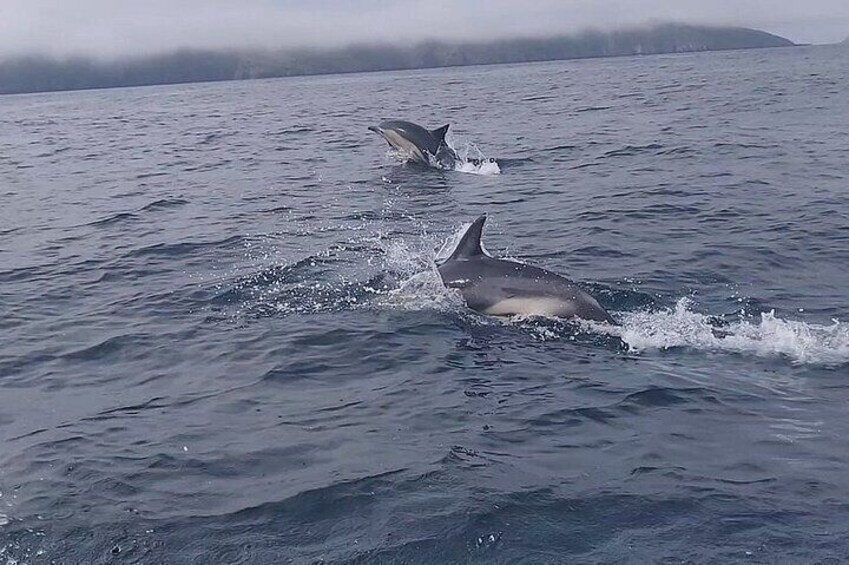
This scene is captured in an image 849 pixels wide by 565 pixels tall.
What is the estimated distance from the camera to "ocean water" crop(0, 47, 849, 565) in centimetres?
748

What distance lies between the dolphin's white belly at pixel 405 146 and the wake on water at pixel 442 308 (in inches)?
482

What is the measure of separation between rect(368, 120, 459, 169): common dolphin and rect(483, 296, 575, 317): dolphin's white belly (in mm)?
16338

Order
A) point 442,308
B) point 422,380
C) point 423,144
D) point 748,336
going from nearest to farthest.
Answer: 1. point 422,380
2. point 748,336
3. point 442,308
4. point 423,144

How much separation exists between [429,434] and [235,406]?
2.39 m

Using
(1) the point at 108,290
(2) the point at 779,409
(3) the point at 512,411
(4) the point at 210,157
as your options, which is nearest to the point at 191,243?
(1) the point at 108,290

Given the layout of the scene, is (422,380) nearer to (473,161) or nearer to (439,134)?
(473,161)

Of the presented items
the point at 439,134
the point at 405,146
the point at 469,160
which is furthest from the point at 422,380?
the point at 405,146

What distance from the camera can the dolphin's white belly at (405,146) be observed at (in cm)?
2965

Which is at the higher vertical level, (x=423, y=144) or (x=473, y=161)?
(x=423, y=144)

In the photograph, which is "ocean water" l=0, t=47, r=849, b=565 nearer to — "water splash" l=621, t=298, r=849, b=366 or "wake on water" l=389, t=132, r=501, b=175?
"water splash" l=621, t=298, r=849, b=366

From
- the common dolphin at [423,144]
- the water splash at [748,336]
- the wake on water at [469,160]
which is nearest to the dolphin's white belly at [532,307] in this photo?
the water splash at [748,336]

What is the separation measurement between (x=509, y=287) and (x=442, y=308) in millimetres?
1074

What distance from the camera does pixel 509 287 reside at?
42.9 ft

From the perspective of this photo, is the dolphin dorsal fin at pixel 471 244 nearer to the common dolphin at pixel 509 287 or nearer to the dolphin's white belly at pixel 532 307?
the common dolphin at pixel 509 287
